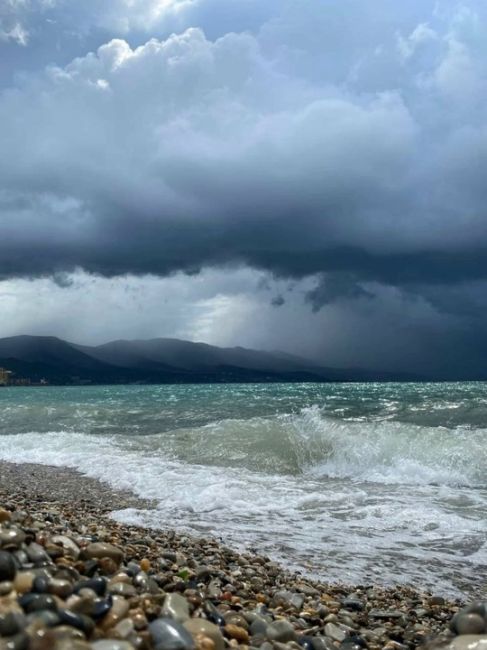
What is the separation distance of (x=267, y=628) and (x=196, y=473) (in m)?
8.78

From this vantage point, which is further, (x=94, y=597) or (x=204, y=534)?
(x=204, y=534)

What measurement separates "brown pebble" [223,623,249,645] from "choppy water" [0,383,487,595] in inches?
103

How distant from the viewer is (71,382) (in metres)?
178

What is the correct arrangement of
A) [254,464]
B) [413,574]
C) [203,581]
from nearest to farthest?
[203,581]
[413,574]
[254,464]

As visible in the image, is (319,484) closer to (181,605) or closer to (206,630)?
(181,605)

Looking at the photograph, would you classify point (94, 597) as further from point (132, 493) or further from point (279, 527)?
point (132, 493)

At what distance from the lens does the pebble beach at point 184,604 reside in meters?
2.72

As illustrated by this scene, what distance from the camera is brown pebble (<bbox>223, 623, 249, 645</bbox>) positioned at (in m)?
3.21

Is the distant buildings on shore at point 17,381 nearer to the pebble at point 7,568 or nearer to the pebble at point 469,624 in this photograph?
the pebble at point 7,568

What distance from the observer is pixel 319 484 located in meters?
11.5

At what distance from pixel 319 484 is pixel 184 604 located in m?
8.53

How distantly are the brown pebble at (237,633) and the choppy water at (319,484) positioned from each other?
2616 mm

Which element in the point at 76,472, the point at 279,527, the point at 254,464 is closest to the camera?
the point at 279,527

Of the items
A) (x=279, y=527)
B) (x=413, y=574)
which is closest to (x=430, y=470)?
(x=279, y=527)
